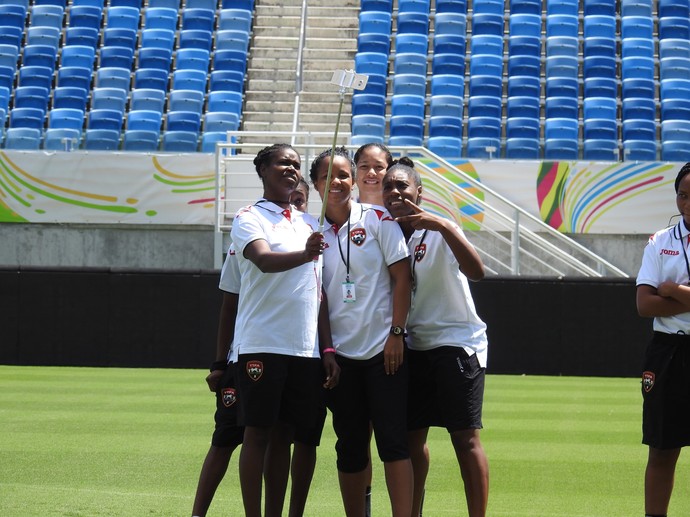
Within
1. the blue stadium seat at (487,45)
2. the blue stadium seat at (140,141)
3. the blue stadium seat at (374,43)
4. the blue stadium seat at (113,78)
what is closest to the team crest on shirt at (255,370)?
the blue stadium seat at (140,141)

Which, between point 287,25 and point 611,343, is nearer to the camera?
point 611,343

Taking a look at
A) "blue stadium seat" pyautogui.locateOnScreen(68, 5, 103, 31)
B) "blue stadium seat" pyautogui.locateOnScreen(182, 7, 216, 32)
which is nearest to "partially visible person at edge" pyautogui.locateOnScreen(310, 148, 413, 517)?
"blue stadium seat" pyautogui.locateOnScreen(182, 7, 216, 32)

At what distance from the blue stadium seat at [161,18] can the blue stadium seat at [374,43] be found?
399 centimetres

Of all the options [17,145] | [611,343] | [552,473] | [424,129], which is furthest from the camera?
[424,129]

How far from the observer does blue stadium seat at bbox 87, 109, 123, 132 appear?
21.5m

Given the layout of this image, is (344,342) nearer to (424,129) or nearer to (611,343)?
(611,343)

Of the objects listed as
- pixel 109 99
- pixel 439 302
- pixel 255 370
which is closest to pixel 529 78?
pixel 109 99

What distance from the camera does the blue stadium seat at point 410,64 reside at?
75.3 feet

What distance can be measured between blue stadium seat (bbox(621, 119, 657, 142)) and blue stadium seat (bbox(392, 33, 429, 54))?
14.9ft

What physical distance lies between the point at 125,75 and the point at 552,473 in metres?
16.9

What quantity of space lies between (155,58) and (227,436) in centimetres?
1842

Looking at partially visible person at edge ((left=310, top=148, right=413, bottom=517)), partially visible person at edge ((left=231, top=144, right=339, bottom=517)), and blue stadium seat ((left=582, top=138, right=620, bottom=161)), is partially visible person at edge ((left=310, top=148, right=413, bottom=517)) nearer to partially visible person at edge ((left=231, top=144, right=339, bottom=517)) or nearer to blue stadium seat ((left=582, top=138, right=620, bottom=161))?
partially visible person at edge ((left=231, top=144, right=339, bottom=517))

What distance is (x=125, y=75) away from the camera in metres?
22.8

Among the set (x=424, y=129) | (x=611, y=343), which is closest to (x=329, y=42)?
(x=424, y=129)
